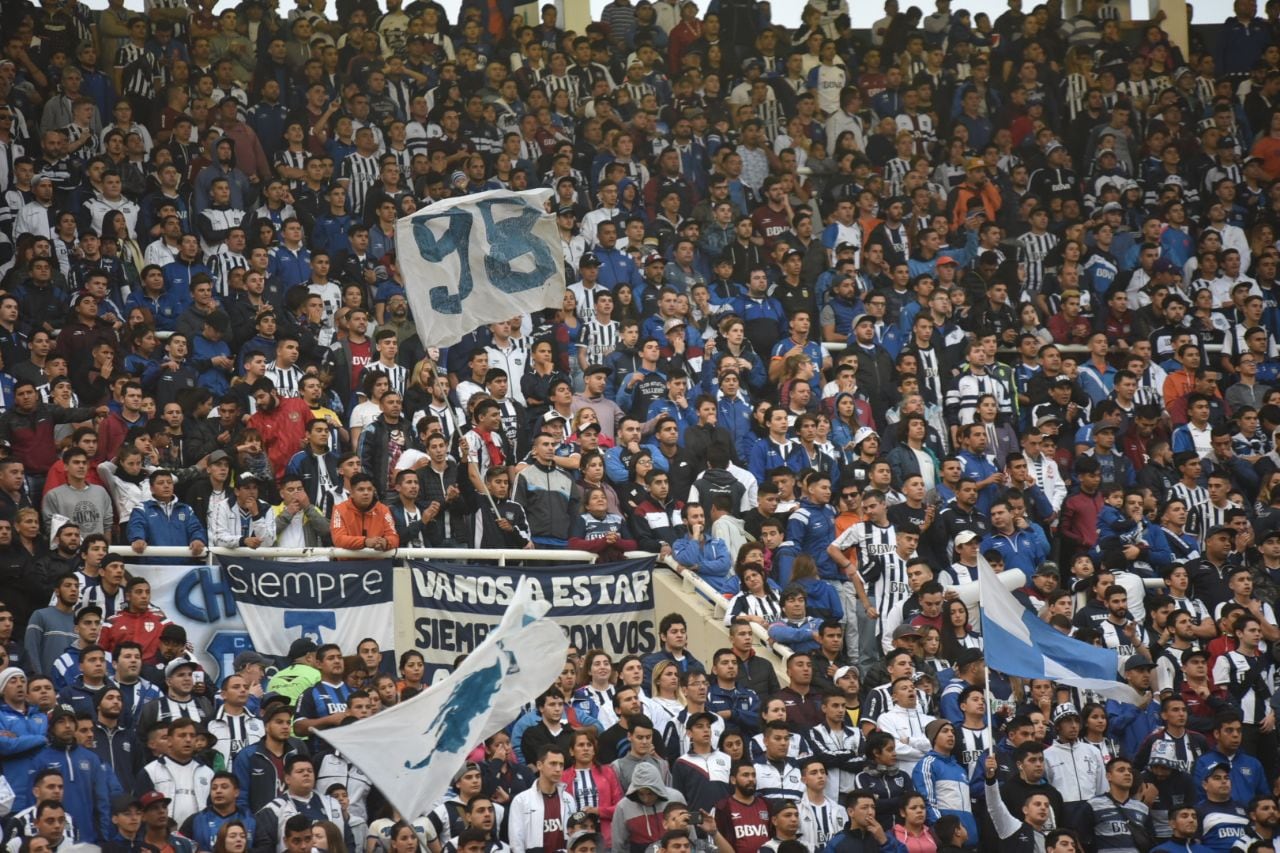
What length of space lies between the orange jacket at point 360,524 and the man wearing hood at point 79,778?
3589 millimetres

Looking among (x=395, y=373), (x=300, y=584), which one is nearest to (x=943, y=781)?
(x=300, y=584)

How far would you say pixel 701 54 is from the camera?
26.8 metres

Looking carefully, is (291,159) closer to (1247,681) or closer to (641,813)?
(641,813)

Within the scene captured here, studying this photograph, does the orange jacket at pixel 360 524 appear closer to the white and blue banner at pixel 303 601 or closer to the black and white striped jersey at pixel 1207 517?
the white and blue banner at pixel 303 601

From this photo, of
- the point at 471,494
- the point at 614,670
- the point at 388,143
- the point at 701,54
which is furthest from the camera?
the point at 701,54

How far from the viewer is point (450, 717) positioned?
44.1 ft

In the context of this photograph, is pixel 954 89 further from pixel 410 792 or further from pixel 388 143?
pixel 410 792

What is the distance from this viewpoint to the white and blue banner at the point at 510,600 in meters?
17.3

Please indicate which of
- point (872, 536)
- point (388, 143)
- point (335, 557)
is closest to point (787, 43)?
point (388, 143)

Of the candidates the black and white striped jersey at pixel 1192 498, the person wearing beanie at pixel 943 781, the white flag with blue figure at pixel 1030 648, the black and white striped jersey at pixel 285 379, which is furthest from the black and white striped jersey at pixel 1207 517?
the black and white striped jersey at pixel 285 379

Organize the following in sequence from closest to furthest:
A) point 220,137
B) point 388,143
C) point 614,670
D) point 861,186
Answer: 1. point 614,670
2. point 220,137
3. point 388,143
4. point 861,186

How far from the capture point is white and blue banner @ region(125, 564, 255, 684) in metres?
16.5

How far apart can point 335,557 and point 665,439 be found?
3.44 metres

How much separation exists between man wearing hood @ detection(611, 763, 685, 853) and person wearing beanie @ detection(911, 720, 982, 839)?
2068 millimetres
